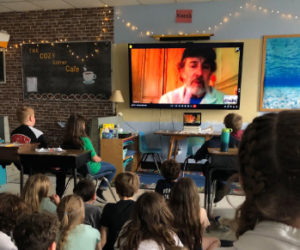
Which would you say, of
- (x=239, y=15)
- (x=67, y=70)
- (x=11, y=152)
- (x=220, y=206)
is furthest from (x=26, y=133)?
(x=239, y=15)

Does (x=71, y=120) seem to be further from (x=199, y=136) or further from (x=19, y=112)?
(x=199, y=136)

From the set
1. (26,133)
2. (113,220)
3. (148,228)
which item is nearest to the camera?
(148,228)

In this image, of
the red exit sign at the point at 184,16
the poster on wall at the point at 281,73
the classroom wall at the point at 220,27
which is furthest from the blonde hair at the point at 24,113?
the poster on wall at the point at 281,73

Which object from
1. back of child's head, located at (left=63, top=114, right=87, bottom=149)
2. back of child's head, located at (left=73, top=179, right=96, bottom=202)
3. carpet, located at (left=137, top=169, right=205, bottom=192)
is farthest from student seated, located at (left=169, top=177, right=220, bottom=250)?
carpet, located at (left=137, top=169, right=205, bottom=192)

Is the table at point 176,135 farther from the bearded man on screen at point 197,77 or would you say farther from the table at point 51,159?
the table at point 51,159

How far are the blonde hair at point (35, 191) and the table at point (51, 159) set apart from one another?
2.12 ft

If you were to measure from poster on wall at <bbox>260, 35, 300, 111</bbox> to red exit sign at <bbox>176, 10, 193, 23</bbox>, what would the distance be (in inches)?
56.9

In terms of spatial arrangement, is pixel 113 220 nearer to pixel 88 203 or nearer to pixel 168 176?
pixel 88 203

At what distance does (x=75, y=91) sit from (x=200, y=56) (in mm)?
2655

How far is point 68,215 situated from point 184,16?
15.1ft

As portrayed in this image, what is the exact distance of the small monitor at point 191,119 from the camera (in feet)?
16.8

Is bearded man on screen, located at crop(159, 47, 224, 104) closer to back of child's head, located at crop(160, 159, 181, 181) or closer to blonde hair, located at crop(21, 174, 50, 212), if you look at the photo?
back of child's head, located at crop(160, 159, 181, 181)

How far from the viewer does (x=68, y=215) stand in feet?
5.43

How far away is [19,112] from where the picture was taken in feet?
10.7
